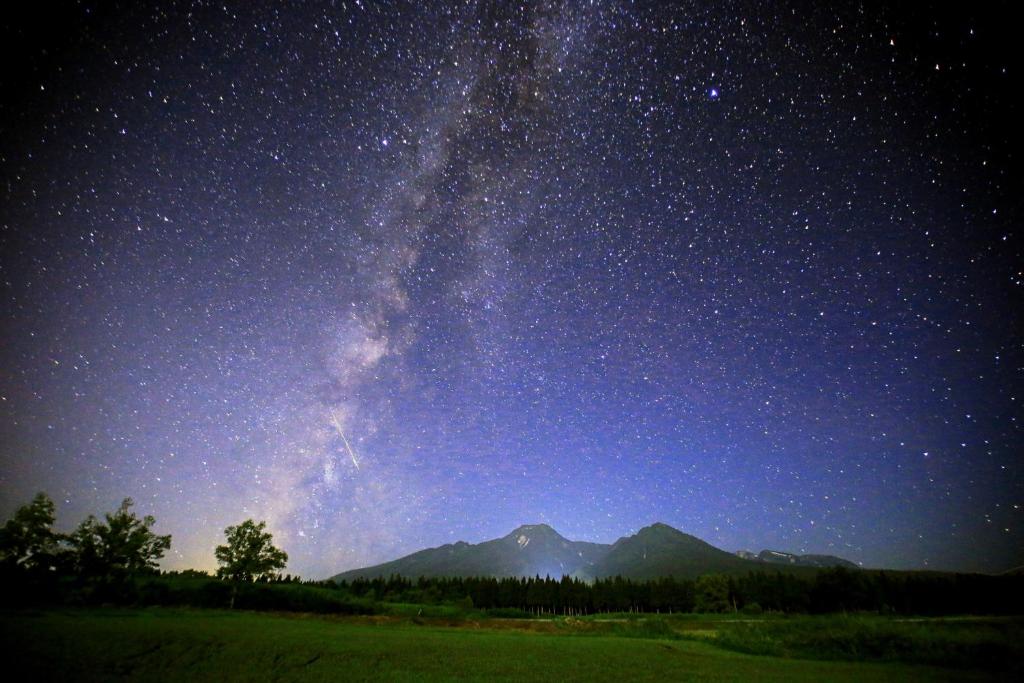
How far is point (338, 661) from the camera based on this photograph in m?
20.6

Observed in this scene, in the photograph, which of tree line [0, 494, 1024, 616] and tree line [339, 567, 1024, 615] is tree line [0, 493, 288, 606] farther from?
tree line [339, 567, 1024, 615]

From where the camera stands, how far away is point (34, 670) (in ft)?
57.0

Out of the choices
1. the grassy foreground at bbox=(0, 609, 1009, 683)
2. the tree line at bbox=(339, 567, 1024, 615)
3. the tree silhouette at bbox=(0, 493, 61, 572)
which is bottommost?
the tree line at bbox=(339, 567, 1024, 615)

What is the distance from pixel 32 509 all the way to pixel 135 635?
144 ft

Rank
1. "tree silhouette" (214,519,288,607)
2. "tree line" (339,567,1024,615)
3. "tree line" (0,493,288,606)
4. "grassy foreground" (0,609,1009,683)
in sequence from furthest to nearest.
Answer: "tree line" (339,567,1024,615), "tree silhouette" (214,519,288,607), "tree line" (0,493,288,606), "grassy foreground" (0,609,1009,683)

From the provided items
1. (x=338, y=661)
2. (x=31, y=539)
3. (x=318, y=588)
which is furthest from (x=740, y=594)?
(x=31, y=539)

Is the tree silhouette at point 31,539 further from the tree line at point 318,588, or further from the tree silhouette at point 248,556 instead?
the tree silhouette at point 248,556

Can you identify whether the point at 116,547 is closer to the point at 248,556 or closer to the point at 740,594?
the point at 248,556

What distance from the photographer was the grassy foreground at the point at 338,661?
18.4 meters

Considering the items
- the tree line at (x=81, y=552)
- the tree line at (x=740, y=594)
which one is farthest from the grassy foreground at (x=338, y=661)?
the tree line at (x=740, y=594)

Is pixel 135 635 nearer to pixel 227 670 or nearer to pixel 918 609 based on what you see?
pixel 227 670

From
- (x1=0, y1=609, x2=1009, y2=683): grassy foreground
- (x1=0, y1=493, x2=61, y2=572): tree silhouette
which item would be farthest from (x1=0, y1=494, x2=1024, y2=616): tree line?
(x1=0, y1=609, x2=1009, y2=683): grassy foreground

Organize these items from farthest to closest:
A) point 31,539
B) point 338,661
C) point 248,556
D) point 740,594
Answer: point 740,594, point 248,556, point 31,539, point 338,661

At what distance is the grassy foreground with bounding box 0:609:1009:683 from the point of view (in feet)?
60.4
